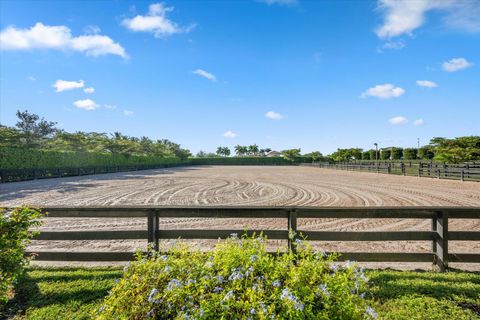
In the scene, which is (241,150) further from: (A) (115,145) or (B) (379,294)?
(B) (379,294)

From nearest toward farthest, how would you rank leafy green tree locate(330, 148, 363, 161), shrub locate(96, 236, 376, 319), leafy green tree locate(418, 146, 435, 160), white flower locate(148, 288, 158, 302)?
shrub locate(96, 236, 376, 319), white flower locate(148, 288, 158, 302), leafy green tree locate(418, 146, 435, 160), leafy green tree locate(330, 148, 363, 161)

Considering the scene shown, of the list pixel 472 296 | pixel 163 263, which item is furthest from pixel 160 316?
pixel 472 296

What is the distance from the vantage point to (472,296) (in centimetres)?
322

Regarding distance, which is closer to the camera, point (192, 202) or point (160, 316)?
point (160, 316)

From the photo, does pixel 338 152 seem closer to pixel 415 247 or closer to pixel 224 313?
pixel 415 247

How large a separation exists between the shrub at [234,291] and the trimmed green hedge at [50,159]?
99.5ft

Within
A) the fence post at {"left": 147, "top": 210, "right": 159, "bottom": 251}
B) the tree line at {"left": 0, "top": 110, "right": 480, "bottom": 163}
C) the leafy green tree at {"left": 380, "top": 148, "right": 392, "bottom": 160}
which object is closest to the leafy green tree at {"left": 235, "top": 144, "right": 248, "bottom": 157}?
the tree line at {"left": 0, "top": 110, "right": 480, "bottom": 163}

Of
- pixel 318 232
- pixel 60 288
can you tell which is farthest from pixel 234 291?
pixel 60 288

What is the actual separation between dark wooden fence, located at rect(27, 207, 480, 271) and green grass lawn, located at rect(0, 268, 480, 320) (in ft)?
0.85

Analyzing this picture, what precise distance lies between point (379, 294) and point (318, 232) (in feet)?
3.55

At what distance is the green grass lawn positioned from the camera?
294cm

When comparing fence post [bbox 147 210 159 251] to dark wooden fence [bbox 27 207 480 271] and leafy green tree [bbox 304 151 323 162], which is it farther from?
leafy green tree [bbox 304 151 323 162]

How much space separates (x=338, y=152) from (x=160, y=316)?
70.0 metres

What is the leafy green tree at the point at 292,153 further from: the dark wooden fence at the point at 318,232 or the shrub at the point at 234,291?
the shrub at the point at 234,291
